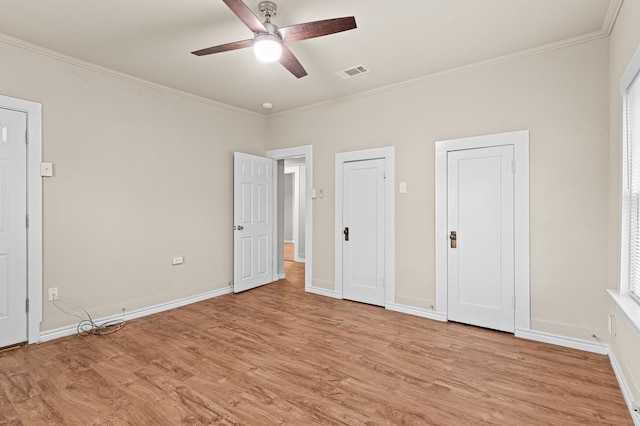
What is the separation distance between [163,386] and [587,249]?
3.75 m

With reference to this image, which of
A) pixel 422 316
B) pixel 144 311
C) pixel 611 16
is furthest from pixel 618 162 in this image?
pixel 144 311

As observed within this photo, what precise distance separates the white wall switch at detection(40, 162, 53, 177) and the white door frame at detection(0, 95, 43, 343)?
0.03m

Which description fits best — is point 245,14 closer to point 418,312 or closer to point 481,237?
point 481,237

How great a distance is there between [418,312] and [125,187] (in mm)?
3777

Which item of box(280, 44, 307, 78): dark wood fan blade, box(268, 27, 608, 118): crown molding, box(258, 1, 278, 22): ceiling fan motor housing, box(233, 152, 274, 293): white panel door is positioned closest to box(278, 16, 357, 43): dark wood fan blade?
box(280, 44, 307, 78): dark wood fan blade

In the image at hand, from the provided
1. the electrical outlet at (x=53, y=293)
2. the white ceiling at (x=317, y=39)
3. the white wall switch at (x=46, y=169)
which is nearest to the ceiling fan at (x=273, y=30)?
A: the white ceiling at (x=317, y=39)

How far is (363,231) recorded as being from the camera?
4445 mm

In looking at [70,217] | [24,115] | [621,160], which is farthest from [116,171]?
[621,160]

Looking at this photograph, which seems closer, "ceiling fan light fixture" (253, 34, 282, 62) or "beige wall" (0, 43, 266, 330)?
"ceiling fan light fixture" (253, 34, 282, 62)

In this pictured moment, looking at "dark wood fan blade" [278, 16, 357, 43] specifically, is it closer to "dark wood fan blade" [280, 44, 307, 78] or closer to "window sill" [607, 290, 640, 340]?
"dark wood fan blade" [280, 44, 307, 78]

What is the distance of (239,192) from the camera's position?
195 inches

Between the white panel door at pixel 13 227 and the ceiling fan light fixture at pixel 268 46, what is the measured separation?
247 cm

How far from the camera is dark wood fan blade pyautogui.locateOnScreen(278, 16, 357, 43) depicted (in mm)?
2116

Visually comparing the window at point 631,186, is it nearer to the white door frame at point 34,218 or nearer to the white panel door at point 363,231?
the white panel door at point 363,231
